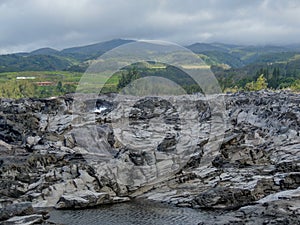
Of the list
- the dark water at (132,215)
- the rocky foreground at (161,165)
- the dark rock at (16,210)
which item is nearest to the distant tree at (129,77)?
the rocky foreground at (161,165)

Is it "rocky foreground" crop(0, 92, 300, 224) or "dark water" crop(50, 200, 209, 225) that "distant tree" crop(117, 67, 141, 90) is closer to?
"rocky foreground" crop(0, 92, 300, 224)

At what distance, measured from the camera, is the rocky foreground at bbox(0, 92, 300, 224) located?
30.0 meters

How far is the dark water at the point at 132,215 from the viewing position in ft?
91.3

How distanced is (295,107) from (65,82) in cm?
9023

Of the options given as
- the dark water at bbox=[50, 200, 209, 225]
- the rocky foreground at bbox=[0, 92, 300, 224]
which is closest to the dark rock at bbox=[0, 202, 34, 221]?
the rocky foreground at bbox=[0, 92, 300, 224]

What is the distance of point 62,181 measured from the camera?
113ft

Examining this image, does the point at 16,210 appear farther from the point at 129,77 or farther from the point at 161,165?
the point at 129,77

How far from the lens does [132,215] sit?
29.4m

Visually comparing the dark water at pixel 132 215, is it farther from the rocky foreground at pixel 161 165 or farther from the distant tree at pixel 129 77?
the distant tree at pixel 129 77

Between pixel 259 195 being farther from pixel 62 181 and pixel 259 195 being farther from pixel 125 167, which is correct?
pixel 62 181

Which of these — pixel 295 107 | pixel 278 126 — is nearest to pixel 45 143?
pixel 278 126

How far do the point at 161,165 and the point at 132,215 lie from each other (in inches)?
353

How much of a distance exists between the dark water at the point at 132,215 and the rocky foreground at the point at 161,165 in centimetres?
100

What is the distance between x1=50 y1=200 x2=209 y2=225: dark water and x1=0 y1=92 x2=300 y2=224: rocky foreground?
1.00 m
